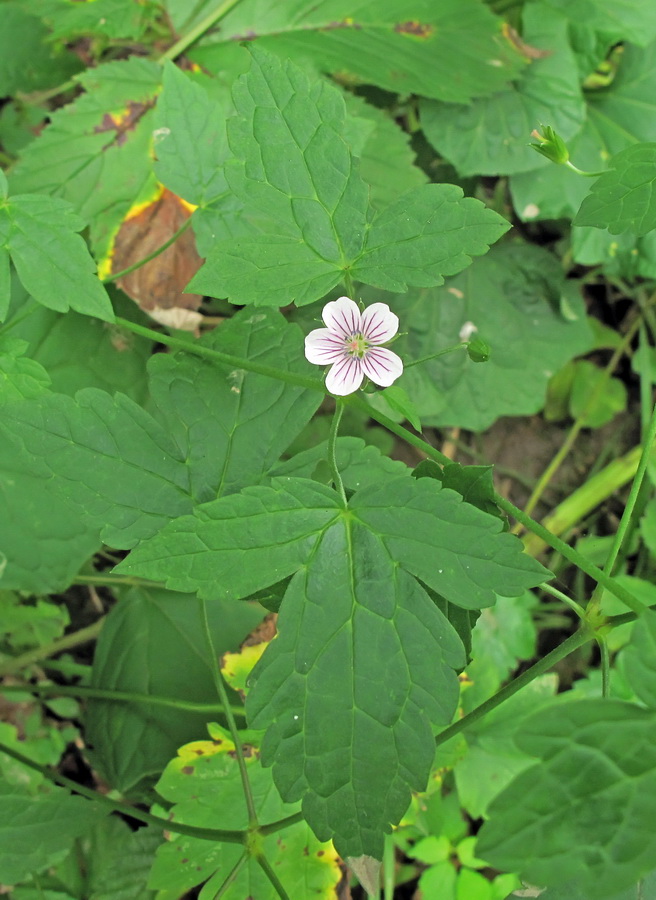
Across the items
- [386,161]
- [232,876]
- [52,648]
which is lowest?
[52,648]

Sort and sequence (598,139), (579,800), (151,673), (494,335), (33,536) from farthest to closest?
1. (494,335)
2. (598,139)
3. (151,673)
4. (33,536)
5. (579,800)

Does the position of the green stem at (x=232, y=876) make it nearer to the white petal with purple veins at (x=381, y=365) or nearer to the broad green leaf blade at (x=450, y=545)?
the broad green leaf blade at (x=450, y=545)

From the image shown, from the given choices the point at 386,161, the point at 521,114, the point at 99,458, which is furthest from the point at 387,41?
the point at 99,458

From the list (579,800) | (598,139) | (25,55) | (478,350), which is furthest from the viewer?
(598,139)

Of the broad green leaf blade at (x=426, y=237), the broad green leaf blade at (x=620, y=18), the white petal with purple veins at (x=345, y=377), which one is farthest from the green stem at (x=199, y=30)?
the white petal with purple veins at (x=345, y=377)

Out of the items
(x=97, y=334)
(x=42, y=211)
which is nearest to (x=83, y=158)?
(x=97, y=334)

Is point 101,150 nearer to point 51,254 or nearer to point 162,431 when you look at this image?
point 51,254
